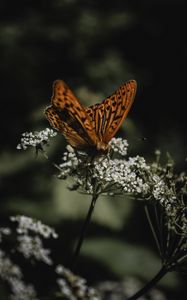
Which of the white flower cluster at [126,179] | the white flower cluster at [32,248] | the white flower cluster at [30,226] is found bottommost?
the white flower cluster at [32,248]

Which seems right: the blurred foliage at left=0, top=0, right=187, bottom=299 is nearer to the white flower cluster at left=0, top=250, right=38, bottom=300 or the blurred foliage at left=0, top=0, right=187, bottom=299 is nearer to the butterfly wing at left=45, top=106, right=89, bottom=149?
the butterfly wing at left=45, top=106, right=89, bottom=149

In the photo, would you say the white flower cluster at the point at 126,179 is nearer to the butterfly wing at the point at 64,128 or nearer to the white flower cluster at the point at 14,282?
the butterfly wing at the point at 64,128

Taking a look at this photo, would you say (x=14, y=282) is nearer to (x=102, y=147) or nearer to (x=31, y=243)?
(x=31, y=243)

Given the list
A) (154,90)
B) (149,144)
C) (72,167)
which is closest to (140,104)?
(154,90)

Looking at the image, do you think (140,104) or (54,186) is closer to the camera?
(54,186)

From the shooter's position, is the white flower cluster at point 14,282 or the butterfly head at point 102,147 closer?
the white flower cluster at point 14,282

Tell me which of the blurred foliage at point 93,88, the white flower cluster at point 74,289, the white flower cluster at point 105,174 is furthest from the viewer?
the blurred foliage at point 93,88

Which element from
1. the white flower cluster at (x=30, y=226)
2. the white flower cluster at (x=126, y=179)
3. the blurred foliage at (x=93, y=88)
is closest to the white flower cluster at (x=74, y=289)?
the white flower cluster at (x=30, y=226)

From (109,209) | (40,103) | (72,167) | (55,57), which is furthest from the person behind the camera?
(55,57)

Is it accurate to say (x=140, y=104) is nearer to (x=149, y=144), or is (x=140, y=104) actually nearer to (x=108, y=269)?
(x=149, y=144)
